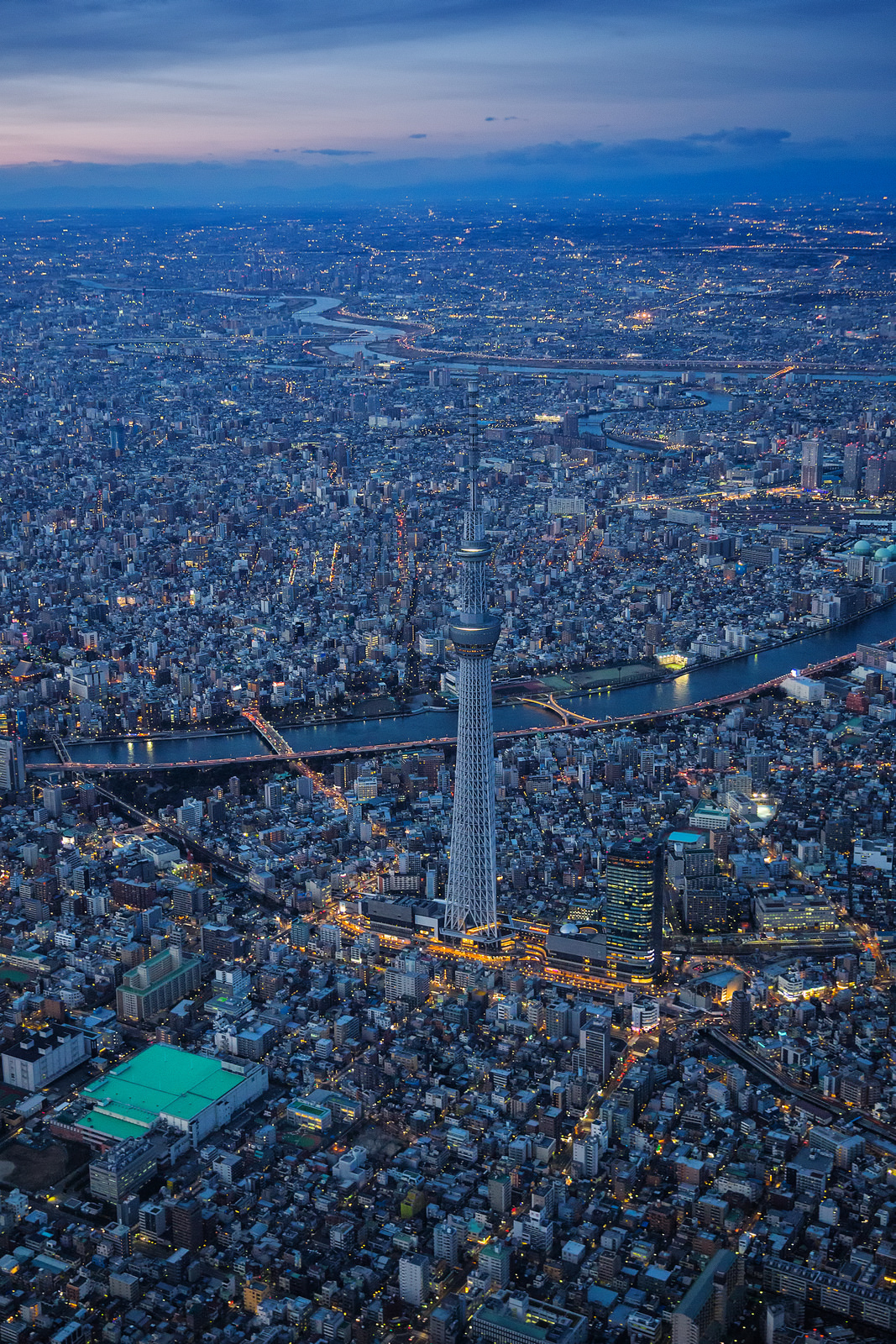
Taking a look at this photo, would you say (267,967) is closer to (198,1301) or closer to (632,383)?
(198,1301)

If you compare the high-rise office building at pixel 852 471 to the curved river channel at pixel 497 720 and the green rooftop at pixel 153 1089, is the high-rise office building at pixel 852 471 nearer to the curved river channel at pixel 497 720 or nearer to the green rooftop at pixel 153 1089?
the curved river channel at pixel 497 720

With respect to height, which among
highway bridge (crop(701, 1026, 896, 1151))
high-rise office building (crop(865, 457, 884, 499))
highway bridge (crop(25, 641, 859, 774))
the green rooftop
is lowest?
highway bridge (crop(701, 1026, 896, 1151))

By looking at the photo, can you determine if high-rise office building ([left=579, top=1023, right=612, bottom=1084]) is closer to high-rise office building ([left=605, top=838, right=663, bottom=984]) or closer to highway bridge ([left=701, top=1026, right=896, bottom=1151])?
highway bridge ([left=701, top=1026, right=896, bottom=1151])

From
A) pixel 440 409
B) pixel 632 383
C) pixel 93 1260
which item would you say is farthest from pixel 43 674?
pixel 632 383

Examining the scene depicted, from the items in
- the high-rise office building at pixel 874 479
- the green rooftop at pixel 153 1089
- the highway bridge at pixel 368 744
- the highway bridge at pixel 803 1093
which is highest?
the high-rise office building at pixel 874 479

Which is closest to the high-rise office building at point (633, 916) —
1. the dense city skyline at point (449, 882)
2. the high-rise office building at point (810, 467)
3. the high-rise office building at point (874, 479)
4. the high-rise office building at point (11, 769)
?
the dense city skyline at point (449, 882)

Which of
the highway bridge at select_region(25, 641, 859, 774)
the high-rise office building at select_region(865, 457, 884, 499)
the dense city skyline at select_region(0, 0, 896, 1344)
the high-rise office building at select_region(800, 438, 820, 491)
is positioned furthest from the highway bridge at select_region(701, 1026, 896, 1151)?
the high-rise office building at select_region(800, 438, 820, 491)

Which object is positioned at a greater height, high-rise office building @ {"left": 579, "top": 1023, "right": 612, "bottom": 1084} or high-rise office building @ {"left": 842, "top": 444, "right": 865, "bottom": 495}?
high-rise office building @ {"left": 842, "top": 444, "right": 865, "bottom": 495}

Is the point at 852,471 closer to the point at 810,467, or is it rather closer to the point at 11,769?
the point at 810,467
